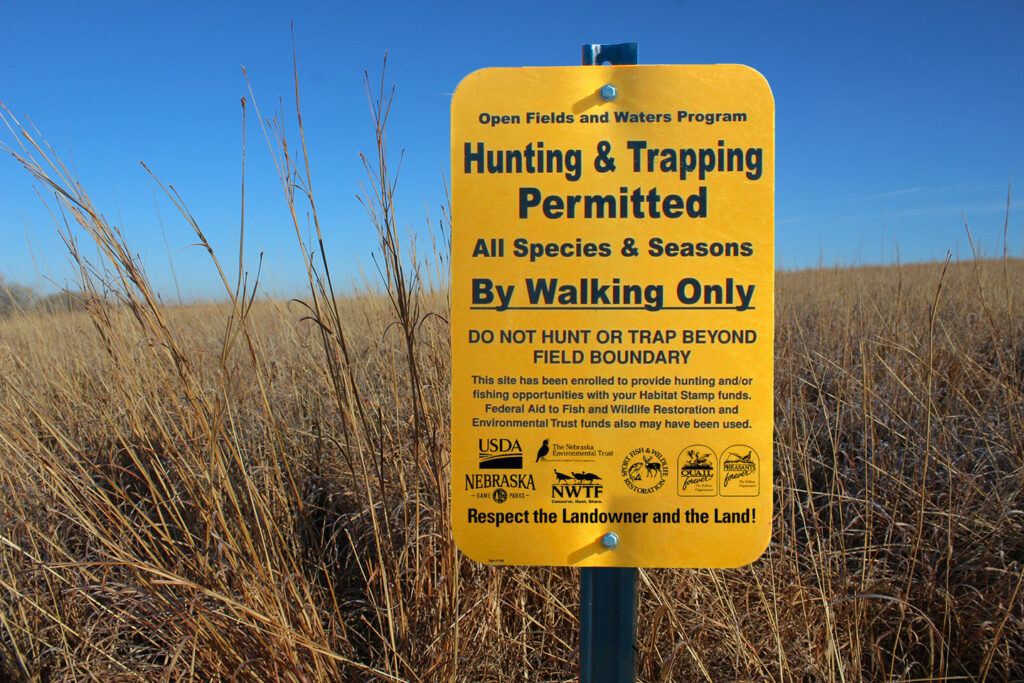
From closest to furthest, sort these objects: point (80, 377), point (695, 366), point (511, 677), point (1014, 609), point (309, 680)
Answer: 1. point (695, 366)
2. point (309, 680)
3. point (511, 677)
4. point (1014, 609)
5. point (80, 377)

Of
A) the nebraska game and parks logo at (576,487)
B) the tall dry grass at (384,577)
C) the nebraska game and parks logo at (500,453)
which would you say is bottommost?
the tall dry grass at (384,577)

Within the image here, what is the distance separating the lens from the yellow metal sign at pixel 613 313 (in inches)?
32.1

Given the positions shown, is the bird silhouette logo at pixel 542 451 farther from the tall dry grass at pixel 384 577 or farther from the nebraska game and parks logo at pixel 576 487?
the tall dry grass at pixel 384 577

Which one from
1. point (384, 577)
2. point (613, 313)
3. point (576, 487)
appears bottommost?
point (384, 577)

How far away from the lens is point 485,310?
2.71 ft

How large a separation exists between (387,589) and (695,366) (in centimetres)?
85

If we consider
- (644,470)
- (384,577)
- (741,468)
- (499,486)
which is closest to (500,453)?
(499,486)

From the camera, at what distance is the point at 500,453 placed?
32.8 inches

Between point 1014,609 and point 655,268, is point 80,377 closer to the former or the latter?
point 655,268

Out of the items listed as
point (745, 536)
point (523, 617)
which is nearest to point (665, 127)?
point (745, 536)

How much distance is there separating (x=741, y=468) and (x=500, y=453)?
0.38 metres

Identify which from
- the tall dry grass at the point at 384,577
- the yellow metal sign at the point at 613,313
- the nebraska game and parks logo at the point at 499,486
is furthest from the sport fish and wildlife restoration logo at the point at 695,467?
the tall dry grass at the point at 384,577

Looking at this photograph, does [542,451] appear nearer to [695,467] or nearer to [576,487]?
[576,487]

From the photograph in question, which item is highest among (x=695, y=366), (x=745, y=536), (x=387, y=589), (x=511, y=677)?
(x=695, y=366)
